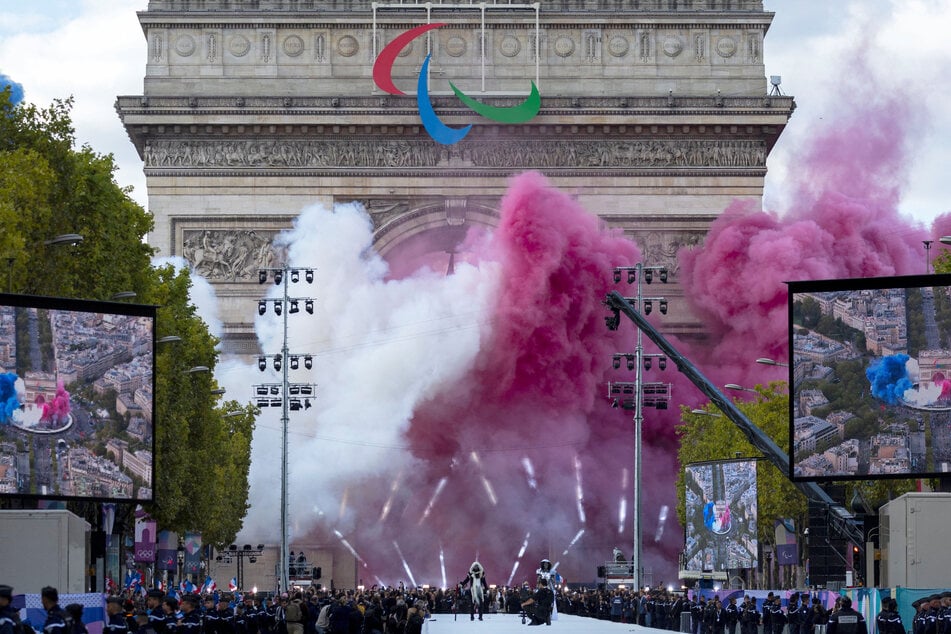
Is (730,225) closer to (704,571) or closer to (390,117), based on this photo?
(390,117)

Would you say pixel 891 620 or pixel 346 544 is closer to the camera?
pixel 891 620

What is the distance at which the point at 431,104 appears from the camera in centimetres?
10238

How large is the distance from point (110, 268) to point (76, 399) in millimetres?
17925

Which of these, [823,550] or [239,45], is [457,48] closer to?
[239,45]

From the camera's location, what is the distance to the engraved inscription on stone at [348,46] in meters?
104

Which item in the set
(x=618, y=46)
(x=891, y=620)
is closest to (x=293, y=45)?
(x=618, y=46)

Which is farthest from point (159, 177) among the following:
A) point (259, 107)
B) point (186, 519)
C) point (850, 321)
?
point (850, 321)

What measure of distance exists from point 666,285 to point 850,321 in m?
57.6

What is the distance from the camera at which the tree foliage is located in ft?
177

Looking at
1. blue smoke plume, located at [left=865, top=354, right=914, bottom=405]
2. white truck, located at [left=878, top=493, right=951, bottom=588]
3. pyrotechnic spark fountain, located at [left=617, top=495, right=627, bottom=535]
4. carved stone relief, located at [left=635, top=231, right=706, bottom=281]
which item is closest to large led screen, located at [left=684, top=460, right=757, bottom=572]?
white truck, located at [left=878, top=493, right=951, bottom=588]

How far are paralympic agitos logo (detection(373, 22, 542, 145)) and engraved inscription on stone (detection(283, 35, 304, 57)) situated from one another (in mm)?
3862

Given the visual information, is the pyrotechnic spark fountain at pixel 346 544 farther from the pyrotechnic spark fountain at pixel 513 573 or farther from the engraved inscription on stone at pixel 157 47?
the engraved inscription on stone at pixel 157 47

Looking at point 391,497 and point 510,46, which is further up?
point 510,46

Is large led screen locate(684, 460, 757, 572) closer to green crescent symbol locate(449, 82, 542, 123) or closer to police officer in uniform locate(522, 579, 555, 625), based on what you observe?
police officer in uniform locate(522, 579, 555, 625)
